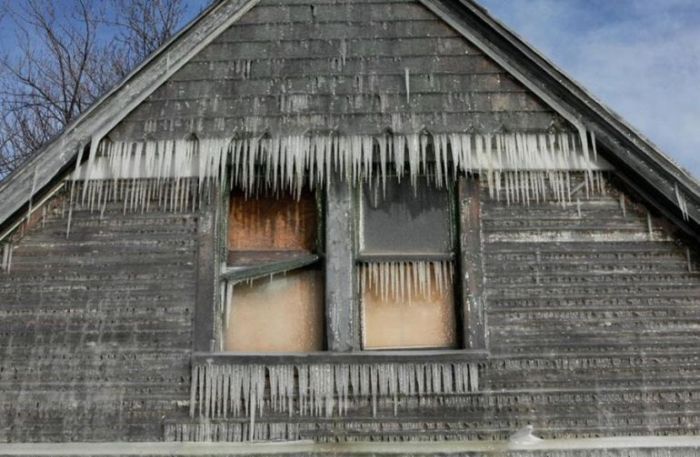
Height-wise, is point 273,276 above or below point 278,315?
above

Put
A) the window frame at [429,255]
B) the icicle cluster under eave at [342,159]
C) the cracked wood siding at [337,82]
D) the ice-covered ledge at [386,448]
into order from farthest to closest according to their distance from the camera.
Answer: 1. the cracked wood siding at [337,82]
2. the icicle cluster under eave at [342,159]
3. the window frame at [429,255]
4. the ice-covered ledge at [386,448]

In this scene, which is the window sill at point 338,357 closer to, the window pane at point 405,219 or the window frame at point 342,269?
the window frame at point 342,269

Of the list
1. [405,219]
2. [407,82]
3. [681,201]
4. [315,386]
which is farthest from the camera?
[407,82]

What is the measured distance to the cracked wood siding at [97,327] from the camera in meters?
5.50

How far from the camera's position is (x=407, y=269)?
5.86m

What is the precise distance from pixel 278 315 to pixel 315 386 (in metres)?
0.65

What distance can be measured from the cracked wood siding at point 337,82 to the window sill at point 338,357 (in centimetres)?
165

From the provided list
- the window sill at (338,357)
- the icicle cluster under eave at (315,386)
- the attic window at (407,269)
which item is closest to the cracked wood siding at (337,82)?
the attic window at (407,269)

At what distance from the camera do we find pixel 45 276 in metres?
5.82

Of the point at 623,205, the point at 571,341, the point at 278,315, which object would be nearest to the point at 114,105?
the point at 278,315

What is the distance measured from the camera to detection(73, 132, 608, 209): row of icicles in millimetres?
5887

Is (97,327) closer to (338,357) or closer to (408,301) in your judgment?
(338,357)

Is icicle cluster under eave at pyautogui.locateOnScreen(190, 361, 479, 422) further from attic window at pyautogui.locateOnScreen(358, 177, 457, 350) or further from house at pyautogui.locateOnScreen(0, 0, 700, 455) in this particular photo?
attic window at pyautogui.locateOnScreen(358, 177, 457, 350)

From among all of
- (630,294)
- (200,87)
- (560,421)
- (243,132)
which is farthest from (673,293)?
(200,87)
